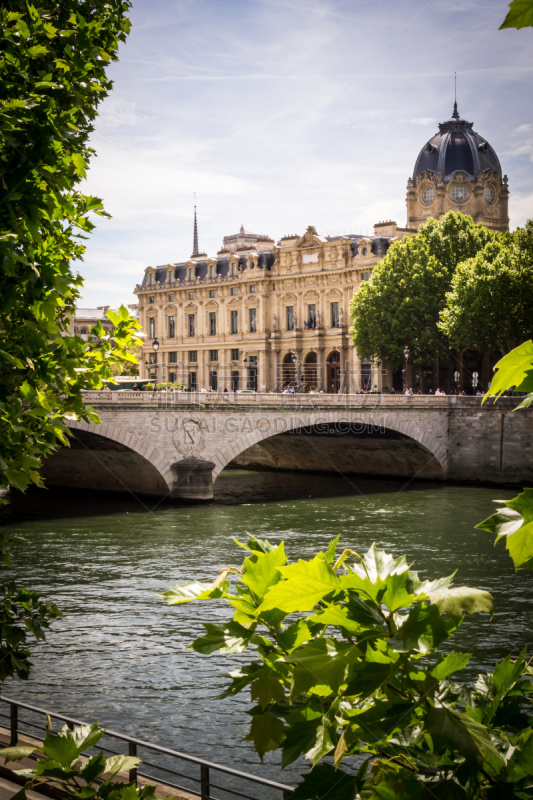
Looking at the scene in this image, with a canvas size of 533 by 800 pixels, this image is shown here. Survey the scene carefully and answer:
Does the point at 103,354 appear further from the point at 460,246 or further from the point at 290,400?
the point at 460,246

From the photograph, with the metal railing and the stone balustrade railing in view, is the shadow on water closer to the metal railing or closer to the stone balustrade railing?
the stone balustrade railing

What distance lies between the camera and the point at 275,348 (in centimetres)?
7775

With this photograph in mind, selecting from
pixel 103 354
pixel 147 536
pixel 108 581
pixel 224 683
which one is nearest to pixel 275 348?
pixel 147 536

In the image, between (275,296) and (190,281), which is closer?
(275,296)

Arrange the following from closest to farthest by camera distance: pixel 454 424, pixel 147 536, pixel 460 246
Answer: pixel 147 536
pixel 454 424
pixel 460 246

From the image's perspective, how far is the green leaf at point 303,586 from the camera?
2223 mm

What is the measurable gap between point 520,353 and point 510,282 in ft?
155

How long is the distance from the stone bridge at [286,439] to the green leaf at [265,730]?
100 feet

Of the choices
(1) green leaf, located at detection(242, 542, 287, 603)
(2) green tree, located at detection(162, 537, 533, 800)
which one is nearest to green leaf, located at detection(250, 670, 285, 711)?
(2) green tree, located at detection(162, 537, 533, 800)

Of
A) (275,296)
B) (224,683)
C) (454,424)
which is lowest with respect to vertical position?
(224,683)

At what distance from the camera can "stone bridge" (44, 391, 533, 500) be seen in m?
35.9

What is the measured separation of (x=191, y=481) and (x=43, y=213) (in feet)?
103

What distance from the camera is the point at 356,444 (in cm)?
4794

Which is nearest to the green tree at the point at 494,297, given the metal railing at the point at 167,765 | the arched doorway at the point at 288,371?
the arched doorway at the point at 288,371
